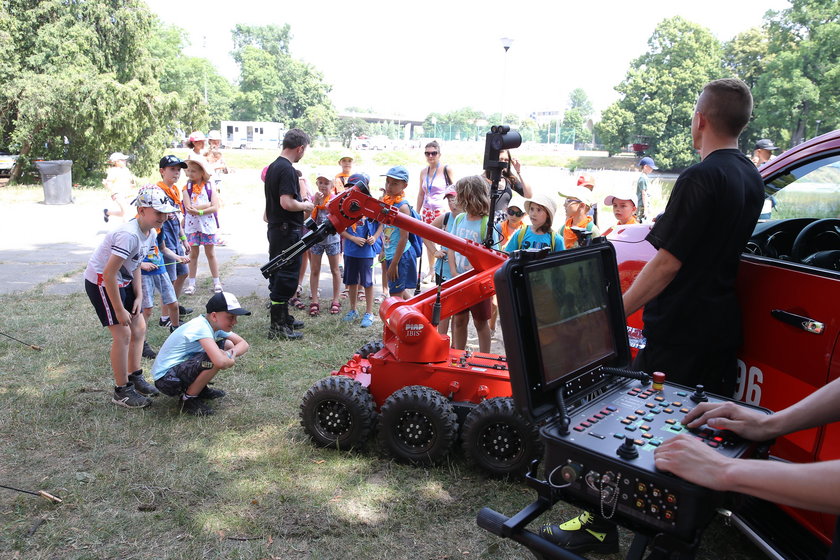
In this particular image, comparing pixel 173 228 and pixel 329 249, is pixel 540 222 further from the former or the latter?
pixel 173 228

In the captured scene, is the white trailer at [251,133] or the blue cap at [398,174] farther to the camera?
the white trailer at [251,133]

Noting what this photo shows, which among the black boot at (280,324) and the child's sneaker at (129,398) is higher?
the black boot at (280,324)

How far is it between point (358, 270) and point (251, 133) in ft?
250

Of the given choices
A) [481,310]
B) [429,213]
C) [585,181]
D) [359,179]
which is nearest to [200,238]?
[429,213]

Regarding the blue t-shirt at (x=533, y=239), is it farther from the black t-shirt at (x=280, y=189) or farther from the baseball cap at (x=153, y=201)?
the baseball cap at (x=153, y=201)

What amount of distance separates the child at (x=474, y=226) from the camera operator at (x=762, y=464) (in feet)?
11.3

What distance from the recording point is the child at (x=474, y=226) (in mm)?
5184

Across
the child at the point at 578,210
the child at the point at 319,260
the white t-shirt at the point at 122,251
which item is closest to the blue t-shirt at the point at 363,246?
the child at the point at 319,260

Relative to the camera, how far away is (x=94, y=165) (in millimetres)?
24812

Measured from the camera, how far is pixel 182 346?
4570 mm

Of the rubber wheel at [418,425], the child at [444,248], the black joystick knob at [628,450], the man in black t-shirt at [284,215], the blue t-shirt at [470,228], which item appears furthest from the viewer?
the man in black t-shirt at [284,215]

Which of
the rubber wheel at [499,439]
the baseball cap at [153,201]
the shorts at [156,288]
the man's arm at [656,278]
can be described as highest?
the baseball cap at [153,201]

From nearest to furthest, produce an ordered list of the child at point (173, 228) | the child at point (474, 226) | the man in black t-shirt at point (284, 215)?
1. the child at point (474, 226)
2. the man in black t-shirt at point (284, 215)
3. the child at point (173, 228)

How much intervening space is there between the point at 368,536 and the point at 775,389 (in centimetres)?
211
